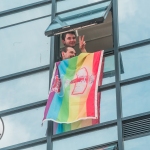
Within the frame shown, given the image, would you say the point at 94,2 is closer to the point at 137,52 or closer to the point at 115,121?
the point at 137,52

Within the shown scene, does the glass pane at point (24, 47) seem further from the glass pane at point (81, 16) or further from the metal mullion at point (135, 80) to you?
the metal mullion at point (135, 80)

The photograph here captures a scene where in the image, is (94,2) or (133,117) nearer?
(133,117)

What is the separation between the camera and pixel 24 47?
66.7 feet

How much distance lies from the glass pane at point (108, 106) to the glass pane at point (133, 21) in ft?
5.22

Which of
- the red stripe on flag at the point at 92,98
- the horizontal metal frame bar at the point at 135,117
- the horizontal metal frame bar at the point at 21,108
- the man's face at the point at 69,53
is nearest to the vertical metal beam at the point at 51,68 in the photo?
the man's face at the point at 69,53

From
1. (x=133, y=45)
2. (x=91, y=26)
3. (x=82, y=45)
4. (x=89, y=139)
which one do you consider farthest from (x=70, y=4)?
(x=89, y=139)

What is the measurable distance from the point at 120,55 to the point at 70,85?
1487mm

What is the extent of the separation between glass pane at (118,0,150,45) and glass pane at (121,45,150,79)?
36cm

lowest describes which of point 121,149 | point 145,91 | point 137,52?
point 121,149

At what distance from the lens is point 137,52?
1889 cm

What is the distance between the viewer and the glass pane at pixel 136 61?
18.4 meters

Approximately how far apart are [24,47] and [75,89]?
2.67 m

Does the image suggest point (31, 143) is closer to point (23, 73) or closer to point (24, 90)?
point (24, 90)

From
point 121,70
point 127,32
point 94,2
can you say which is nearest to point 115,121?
point 121,70
